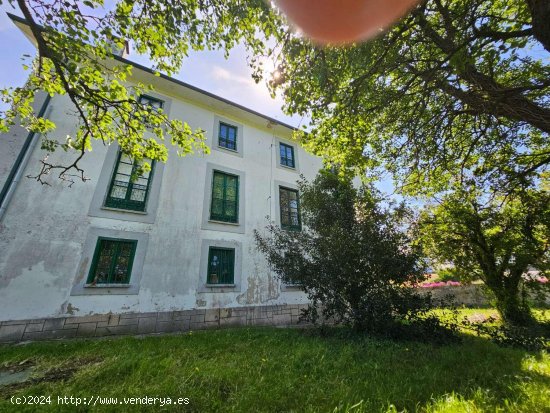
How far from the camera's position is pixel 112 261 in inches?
324

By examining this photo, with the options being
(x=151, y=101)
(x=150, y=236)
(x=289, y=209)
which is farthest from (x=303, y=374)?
(x=151, y=101)

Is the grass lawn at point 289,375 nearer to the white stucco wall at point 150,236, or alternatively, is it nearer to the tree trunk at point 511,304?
the white stucco wall at point 150,236

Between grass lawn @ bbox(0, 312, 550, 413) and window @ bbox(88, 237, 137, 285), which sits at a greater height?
window @ bbox(88, 237, 137, 285)

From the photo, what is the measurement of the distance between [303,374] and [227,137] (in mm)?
11368

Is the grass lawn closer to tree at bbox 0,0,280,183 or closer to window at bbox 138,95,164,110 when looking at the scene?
tree at bbox 0,0,280,183

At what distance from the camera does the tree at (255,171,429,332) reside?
632cm

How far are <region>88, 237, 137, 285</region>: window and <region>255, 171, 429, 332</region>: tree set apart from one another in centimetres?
540

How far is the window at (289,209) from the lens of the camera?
12.6 metres

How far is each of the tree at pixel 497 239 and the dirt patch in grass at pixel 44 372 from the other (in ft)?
31.5

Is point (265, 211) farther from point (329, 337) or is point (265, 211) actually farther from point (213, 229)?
point (329, 337)

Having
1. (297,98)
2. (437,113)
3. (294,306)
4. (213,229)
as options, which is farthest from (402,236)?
(213,229)

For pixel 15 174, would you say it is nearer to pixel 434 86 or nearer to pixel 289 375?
pixel 289 375

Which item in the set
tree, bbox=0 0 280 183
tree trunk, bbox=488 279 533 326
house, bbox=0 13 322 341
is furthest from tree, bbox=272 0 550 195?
house, bbox=0 13 322 341

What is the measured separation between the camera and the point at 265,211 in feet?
39.5
